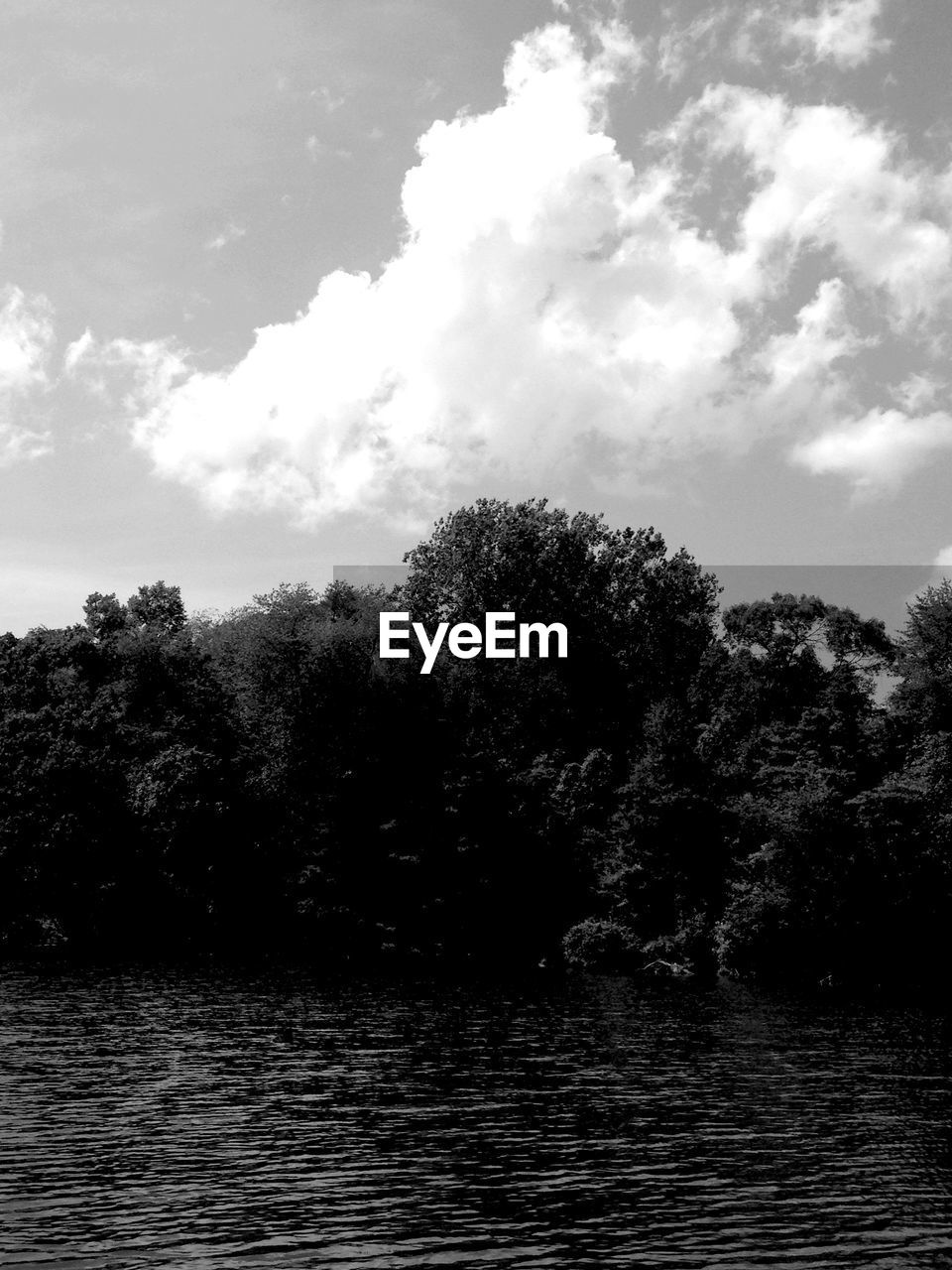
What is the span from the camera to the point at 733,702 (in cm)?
8738

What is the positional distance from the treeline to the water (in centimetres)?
2351

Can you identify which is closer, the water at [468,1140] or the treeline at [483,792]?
the water at [468,1140]

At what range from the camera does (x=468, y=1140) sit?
1126 inches

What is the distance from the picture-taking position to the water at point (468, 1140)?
20.7m

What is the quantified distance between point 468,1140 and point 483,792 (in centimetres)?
6683

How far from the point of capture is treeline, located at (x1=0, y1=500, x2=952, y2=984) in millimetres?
73562

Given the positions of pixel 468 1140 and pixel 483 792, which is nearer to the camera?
pixel 468 1140

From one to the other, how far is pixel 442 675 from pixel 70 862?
3125cm

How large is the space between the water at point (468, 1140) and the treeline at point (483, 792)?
23.5 m

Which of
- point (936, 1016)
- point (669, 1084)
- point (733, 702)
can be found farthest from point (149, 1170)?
point (733, 702)

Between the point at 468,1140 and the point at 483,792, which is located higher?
the point at 483,792

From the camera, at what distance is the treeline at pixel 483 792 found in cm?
7356

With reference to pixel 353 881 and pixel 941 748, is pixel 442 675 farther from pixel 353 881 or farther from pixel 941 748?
pixel 941 748

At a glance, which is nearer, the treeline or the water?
the water
